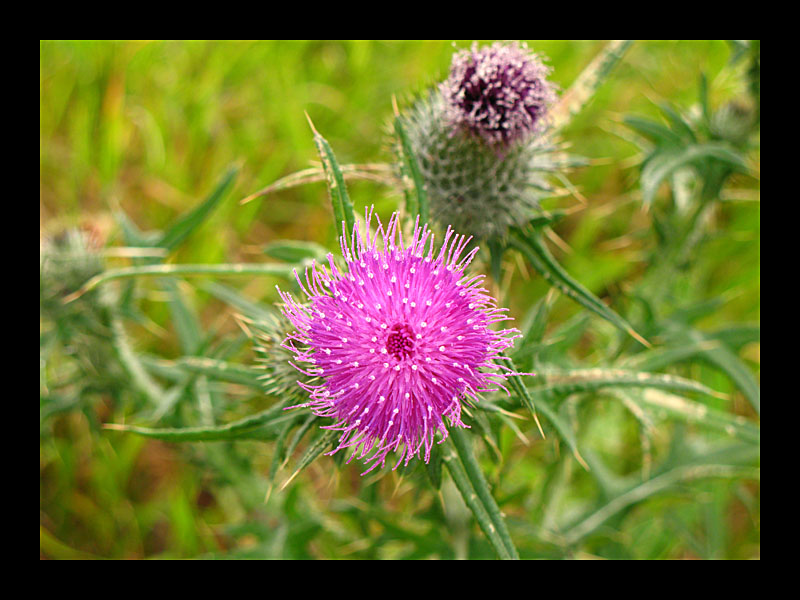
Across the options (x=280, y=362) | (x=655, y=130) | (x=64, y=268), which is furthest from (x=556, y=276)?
(x=64, y=268)

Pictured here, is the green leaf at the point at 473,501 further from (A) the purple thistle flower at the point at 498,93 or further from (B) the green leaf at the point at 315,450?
(A) the purple thistle flower at the point at 498,93

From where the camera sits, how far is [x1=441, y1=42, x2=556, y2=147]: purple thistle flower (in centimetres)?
254

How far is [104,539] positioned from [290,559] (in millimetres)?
1845

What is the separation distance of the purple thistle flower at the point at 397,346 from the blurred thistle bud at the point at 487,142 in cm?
71

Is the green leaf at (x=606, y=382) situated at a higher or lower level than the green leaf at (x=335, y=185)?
lower

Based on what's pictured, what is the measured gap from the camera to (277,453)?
2221 millimetres

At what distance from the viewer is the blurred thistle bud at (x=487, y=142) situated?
2.56 m

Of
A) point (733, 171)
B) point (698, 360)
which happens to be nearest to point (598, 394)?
point (698, 360)

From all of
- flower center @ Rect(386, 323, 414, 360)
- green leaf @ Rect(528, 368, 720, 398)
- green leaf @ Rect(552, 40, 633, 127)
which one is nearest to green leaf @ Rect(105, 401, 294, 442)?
flower center @ Rect(386, 323, 414, 360)

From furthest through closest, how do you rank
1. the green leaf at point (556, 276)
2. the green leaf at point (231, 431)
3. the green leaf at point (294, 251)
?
1. the green leaf at point (294, 251)
2. the green leaf at point (556, 276)
3. the green leaf at point (231, 431)

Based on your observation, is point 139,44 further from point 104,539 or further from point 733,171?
point 733,171

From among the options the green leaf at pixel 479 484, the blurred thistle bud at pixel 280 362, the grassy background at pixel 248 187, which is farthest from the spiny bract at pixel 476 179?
the grassy background at pixel 248 187

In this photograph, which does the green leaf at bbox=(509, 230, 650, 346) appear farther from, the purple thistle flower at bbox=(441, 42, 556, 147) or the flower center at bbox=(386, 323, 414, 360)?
the flower center at bbox=(386, 323, 414, 360)

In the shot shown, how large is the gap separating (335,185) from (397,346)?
65cm
